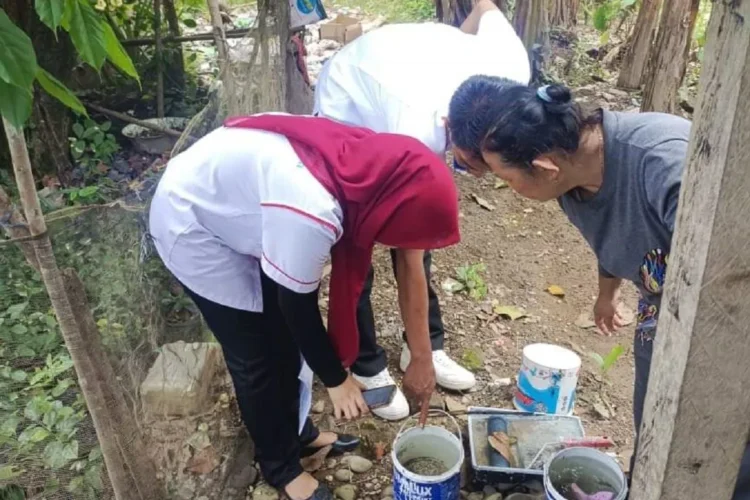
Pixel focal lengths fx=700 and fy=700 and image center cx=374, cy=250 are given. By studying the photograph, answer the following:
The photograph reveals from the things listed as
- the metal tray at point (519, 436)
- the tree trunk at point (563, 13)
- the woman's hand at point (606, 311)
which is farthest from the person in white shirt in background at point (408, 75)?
the tree trunk at point (563, 13)

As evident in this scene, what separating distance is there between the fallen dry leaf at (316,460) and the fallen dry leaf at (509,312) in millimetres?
1150

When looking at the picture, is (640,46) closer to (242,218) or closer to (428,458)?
(428,458)

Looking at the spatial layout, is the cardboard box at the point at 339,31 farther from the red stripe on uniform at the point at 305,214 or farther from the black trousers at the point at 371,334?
the red stripe on uniform at the point at 305,214

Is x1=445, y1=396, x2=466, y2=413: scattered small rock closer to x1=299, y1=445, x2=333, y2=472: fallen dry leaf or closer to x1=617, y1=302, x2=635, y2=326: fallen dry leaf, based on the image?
x1=299, y1=445, x2=333, y2=472: fallen dry leaf

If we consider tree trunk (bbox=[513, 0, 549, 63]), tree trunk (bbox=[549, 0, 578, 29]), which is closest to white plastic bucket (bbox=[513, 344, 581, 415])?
tree trunk (bbox=[513, 0, 549, 63])

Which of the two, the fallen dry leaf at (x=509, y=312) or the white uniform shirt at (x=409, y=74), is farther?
the fallen dry leaf at (x=509, y=312)

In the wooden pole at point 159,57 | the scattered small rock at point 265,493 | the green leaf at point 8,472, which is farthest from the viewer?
the wooden pole at point 159,57

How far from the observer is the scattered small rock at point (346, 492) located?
2.37 m

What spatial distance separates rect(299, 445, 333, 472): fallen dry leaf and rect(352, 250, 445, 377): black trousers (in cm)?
36

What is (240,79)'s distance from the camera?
295cm

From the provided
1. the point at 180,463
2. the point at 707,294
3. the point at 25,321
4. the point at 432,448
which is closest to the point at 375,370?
the point at 432,448

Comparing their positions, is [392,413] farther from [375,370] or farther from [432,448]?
[432,448]

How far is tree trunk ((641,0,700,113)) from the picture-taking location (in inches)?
169

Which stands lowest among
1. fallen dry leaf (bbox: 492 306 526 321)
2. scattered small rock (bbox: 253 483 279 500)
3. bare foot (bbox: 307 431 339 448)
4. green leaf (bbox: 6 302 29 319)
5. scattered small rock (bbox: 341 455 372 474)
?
scattered small rock (bbox: 341 455 372 474)
